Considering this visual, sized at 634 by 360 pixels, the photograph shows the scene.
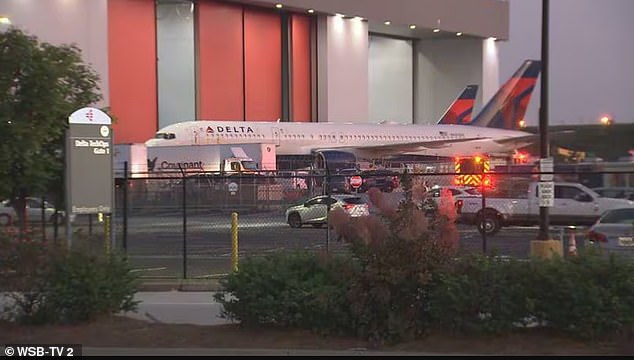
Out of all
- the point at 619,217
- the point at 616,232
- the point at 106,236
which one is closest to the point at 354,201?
the point at 619,217

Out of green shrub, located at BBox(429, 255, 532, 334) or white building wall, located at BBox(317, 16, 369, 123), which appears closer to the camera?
green shrub, located at BBox(429, 255, 532, 334)

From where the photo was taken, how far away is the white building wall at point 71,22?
43.9 metres

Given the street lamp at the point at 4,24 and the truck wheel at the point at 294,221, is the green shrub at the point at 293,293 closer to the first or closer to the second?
the street lamp at the point at 4,24

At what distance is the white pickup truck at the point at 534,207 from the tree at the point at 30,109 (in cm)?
1308

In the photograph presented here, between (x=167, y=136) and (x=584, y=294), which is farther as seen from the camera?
(x=167, y=136)

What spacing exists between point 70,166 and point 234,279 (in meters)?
4.35

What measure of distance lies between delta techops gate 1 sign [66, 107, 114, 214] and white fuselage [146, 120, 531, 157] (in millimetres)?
30708

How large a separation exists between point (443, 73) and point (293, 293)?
61978 mm

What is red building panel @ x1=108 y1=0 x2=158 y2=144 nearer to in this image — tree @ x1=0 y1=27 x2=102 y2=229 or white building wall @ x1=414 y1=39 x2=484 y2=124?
white building wall @ x1=414 y1=39 x2=484 y2=124

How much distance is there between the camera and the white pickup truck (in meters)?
23.6

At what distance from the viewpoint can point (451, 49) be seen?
68000 mm

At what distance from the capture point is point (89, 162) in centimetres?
1296

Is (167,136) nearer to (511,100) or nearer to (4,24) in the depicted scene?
(4,24)

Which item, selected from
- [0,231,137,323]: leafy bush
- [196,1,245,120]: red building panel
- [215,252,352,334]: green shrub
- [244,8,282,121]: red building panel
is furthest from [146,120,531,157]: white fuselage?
[215,252,352,334]: green shrub
